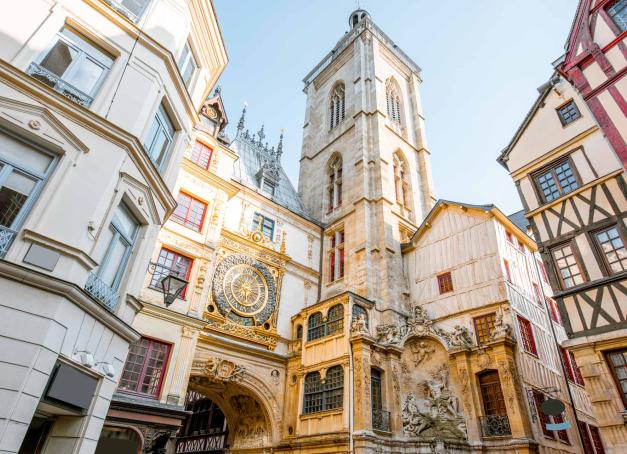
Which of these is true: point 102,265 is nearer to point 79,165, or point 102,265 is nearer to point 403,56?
point 79,165

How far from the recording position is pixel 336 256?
23062mm

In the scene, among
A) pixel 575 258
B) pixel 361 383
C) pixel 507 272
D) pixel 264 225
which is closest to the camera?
pixel 575 258

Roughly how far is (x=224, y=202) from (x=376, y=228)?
869 centimetres

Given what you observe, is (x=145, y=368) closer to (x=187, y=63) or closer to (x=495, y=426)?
(x=187, y=63)

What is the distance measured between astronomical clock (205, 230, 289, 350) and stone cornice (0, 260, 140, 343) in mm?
9957

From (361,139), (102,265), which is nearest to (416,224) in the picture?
(361,139)

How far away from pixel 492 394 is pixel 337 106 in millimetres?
23636

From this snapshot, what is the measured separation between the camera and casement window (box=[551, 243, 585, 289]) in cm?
1209

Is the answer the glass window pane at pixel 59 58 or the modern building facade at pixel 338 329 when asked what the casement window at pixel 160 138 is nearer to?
the glass window pane at pixel 59 58

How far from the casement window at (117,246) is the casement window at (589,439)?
17.7m

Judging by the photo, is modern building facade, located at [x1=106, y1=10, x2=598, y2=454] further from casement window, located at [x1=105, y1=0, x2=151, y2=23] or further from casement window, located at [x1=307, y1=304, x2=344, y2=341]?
casement window, located at [x1=105, y1=0, x2=151, y2=23]

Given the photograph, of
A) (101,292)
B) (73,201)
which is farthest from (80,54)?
(101,292)

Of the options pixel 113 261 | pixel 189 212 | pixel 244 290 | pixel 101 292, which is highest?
pixel 189 212

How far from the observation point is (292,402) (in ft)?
57.5
